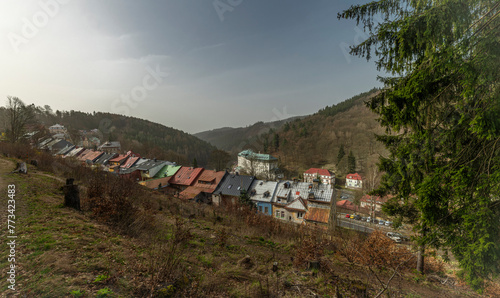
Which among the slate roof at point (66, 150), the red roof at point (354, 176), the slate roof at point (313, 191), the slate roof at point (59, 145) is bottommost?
the slate roof at point (313, 191)

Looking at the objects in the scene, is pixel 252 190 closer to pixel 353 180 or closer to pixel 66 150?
pixel 353 180

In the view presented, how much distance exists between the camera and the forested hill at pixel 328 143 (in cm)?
7307

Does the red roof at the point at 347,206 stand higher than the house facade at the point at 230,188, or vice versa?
the house facade at the point at 230,188

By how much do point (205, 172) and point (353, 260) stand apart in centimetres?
2812

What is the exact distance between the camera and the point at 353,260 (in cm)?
775

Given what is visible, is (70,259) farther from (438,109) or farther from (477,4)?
(477,4)

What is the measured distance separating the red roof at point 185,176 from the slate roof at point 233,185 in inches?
226

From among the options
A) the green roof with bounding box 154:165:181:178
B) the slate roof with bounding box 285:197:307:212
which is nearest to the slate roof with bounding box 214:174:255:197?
the slate roof with bounding box 285:197:307:212

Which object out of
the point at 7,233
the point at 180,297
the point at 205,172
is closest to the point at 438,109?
the point at 180,297

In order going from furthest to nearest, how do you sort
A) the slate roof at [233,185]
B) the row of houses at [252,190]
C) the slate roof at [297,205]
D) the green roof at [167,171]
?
the green roof at [167,171]
the slate roof at [233,185]
the row of houses at [252,190]
the slate roof at [297,205]

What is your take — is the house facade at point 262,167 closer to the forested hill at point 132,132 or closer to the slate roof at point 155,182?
the slate roof at point 155,182

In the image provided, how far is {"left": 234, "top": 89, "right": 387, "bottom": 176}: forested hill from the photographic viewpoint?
7307cm

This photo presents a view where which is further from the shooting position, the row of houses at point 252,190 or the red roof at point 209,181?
the red roof at point 209,181

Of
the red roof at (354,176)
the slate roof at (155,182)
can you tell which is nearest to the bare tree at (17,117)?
the slate roof at (155,182)
